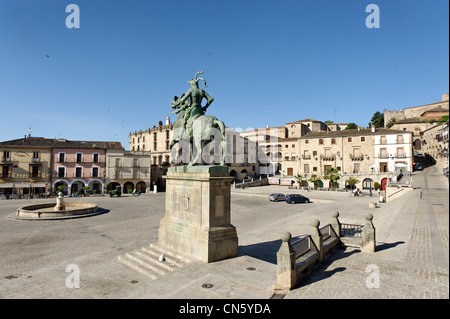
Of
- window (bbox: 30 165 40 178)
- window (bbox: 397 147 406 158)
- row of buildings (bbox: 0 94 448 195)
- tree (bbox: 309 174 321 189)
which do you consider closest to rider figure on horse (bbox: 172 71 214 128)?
row of buildings (bbox: 0 94 448 195)

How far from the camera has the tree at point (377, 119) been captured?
82.1 meters

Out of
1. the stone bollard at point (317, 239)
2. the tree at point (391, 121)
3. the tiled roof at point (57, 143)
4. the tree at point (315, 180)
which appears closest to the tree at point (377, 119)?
the tree at point (391, 121)

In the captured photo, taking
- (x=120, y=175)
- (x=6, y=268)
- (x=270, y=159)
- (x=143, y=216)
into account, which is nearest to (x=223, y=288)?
(x=6, y=268)

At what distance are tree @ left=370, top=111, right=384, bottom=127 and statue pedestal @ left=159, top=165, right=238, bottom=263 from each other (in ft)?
287

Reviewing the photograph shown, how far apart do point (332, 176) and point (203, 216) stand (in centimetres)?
4126

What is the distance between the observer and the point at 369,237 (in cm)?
948

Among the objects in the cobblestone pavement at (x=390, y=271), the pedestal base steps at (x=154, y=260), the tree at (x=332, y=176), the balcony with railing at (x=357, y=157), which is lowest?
the pedestal base steps at (x=154, y=260)

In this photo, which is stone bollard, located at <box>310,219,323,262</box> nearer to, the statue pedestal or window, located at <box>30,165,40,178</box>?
the statue pedestal

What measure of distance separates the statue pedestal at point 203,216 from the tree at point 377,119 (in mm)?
87524

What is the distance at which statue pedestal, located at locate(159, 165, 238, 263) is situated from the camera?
830 cm

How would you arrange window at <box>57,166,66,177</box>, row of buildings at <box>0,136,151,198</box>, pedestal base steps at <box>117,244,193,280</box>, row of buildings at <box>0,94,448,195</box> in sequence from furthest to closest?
window at <box>57,166,66,177</box> < row of buildings at <box>0,94,448,195</box> < row of buildings at <box>0,136,151,198</box> < pedestal base steps at <box>117,244,193,280</box>

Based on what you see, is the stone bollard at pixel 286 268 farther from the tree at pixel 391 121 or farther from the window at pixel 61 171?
the tree at pixel 391 121

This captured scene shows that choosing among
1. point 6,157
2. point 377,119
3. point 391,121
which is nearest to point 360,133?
point 391,121
